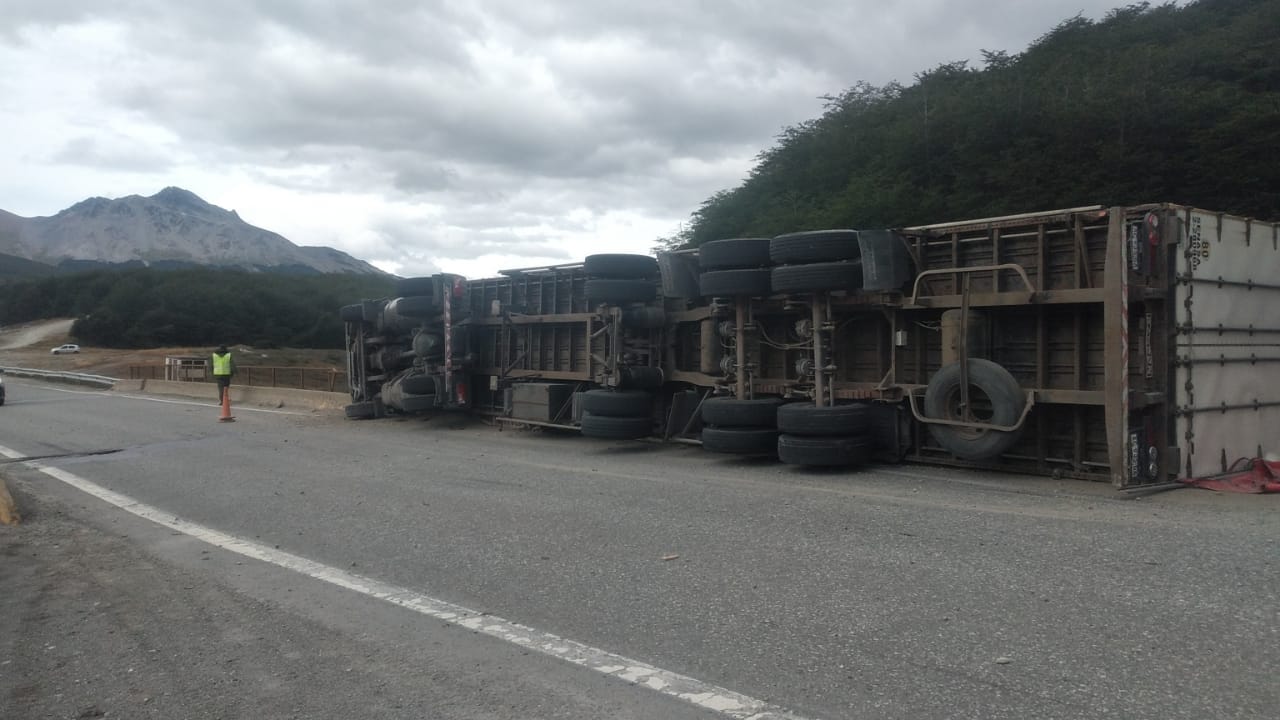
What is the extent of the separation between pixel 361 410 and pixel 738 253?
10247 millimetres

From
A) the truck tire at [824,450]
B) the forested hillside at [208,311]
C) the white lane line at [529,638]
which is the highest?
the forested hillside at [208,311]

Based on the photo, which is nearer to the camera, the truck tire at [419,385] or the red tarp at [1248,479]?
the red tarp at [1248,479]

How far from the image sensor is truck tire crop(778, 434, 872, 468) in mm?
9852

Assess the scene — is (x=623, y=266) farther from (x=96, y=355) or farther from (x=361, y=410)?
(x=96, y=355)

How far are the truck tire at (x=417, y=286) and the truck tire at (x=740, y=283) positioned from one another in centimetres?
715

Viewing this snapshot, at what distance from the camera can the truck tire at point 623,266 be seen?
43.7 feet

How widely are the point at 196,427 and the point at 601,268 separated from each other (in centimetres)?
927

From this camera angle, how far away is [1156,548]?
5988 mm

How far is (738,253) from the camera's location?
447 inches

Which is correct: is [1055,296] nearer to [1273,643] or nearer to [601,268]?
[1273,643]

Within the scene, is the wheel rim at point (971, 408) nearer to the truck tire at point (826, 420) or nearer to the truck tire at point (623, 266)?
the truck tire at point (826, 420)

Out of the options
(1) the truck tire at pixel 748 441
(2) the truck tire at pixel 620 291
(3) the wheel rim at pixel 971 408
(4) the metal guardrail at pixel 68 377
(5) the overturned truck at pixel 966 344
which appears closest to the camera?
(5) the overturned truck at pixel 966 344

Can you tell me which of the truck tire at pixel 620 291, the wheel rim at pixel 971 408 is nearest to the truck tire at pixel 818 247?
the wheel rim at pixel 971 408

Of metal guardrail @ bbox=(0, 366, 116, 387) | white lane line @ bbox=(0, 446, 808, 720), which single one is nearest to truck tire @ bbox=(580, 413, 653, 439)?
white lane line @ bbox=(0, 446, 808, 720)
